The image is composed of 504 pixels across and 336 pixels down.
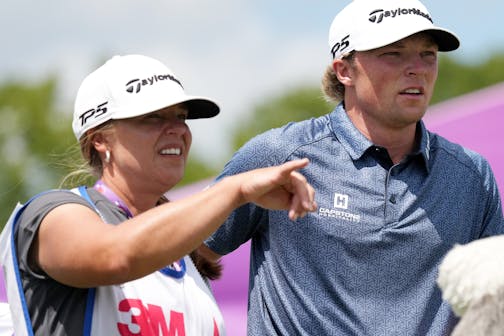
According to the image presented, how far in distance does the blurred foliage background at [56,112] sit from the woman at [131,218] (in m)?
23.6

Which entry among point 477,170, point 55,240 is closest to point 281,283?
point 477,170

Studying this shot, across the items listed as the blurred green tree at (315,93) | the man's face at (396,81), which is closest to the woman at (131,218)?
the man's face at (396,81)

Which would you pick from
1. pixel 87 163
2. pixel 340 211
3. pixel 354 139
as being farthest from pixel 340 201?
pixel 87 163

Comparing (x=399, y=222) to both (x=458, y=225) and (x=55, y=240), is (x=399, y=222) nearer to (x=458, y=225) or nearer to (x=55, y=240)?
(x=458, y=225)

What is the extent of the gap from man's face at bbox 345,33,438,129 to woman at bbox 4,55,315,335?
653 millimetres

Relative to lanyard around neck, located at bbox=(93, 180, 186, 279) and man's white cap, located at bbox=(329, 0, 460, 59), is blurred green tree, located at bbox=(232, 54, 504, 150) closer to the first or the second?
man's white cap, located at bbox=(329, 0, 460, 59)

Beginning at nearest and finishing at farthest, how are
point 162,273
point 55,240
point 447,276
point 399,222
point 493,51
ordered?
point 447,276, point 55,240, point 162,273, point 399,222, point 493,51

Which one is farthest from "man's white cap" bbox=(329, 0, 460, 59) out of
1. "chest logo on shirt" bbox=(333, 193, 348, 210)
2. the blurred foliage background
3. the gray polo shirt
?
the blurred foliage background

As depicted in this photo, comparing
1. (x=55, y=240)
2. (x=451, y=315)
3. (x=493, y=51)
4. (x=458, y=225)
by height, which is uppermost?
(x=55, y=240)

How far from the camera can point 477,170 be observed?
3.76 m

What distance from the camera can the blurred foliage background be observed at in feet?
115

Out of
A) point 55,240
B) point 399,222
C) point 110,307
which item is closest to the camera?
point 55,240

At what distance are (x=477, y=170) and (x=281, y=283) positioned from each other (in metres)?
0.80

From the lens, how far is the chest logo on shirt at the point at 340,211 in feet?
11.6
